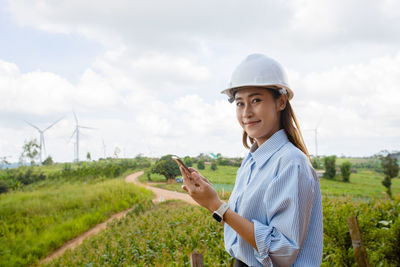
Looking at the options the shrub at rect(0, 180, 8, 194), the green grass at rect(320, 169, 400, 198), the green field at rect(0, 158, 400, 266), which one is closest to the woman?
the green field at rect(0, 158, 400, 266)

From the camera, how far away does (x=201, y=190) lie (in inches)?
52.2

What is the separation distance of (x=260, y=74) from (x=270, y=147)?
0.33 m

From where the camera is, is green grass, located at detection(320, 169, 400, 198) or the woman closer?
the woman

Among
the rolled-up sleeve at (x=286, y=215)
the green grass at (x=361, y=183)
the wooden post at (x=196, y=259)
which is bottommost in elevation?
the green grass at (x=361, y=183)

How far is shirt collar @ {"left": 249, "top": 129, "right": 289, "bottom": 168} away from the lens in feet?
4.67

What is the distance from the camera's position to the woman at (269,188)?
119 cm

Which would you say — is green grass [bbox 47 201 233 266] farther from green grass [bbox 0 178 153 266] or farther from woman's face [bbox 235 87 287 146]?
woman's face [bbox 235 87 287 146]

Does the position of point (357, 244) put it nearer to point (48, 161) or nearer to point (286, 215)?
point (286, 215)

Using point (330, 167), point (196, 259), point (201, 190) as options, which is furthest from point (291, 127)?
point (330, 167)

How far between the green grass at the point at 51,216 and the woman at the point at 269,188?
9047mm

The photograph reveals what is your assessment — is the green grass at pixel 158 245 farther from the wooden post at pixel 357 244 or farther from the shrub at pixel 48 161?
the shrub at pixel 48 161

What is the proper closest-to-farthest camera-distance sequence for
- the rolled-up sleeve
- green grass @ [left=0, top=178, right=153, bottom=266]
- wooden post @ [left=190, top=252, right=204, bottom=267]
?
the rolled-up sleeve
wooden post @ [left=190, top=252, right=204, bottom=267]
green grass @ [left=0, top=178, right=153, bottom=266]

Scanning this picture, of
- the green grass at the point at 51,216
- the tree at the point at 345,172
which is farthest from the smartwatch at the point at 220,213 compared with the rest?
the tree at the point at 345,172

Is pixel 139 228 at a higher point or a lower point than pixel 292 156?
lower
